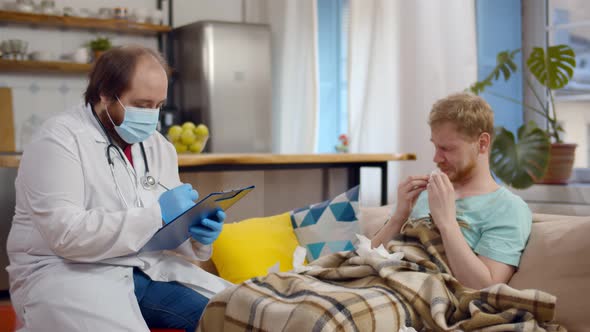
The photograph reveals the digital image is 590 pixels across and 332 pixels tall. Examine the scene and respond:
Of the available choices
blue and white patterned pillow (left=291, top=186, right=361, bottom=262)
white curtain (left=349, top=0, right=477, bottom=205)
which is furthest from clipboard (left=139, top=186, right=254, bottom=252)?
white curtain (left=349, top=0, right=477, bottom=205)

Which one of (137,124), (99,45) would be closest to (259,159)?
(137,124)

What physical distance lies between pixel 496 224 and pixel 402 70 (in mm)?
2363

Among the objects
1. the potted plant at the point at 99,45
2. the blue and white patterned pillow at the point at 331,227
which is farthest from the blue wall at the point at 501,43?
the potted plant at the point at 99,45

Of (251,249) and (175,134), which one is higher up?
(175,134)

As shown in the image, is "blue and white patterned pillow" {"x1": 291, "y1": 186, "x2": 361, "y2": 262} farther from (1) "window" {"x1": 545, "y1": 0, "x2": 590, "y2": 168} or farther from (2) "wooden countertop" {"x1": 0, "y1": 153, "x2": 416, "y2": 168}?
(1) "window" {"x1": 545, "y1": 0, "x2": 590, "y2": 168}

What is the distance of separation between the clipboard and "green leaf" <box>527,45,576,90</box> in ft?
6.67

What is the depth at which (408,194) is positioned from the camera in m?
2.00

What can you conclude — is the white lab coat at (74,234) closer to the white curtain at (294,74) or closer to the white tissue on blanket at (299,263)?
the white tissue on blanket at (299,263)

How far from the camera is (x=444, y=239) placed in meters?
1.78

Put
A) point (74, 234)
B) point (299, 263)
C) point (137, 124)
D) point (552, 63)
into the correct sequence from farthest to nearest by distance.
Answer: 1. point (552, 63)
2. point (299, 263)
3. point (137, 124)
4. point (74, 234)

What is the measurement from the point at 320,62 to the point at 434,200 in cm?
329

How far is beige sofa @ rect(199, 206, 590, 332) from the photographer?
1.61 meters

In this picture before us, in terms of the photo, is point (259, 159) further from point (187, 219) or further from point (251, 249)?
point (187, 219)

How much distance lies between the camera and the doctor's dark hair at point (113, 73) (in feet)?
5.84
